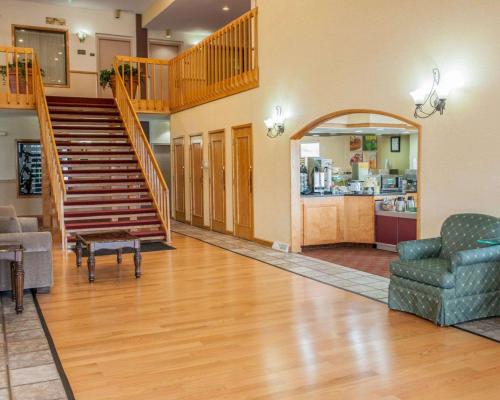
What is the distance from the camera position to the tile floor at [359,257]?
676 centimetres

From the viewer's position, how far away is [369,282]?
19.5 feet

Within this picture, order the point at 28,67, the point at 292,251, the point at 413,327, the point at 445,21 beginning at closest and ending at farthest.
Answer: the point at 413,327 → the point at 445,21 → the point at 292,251 → the point at 28,67

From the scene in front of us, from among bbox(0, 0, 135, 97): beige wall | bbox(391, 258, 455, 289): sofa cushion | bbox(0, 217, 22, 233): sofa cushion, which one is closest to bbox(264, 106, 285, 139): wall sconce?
bbox(391, 258, 455, 289): sofa cushion

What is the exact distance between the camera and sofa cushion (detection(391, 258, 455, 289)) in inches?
167

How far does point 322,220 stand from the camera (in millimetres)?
8273

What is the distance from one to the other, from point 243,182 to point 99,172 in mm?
2737

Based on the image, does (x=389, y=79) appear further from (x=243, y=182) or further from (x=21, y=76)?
(x=21, y=76)

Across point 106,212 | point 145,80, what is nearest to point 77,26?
point 145,80

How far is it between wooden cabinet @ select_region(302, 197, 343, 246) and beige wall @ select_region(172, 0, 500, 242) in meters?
0.33

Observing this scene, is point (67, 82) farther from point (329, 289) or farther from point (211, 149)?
point (329, 289)

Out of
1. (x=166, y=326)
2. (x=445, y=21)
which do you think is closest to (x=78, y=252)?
(x=166, y=326)

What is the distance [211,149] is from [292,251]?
3.41 meters

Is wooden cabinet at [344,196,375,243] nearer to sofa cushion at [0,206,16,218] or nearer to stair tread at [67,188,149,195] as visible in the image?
stair tread at [67,188,149,195]

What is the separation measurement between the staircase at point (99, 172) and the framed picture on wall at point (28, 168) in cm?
200
